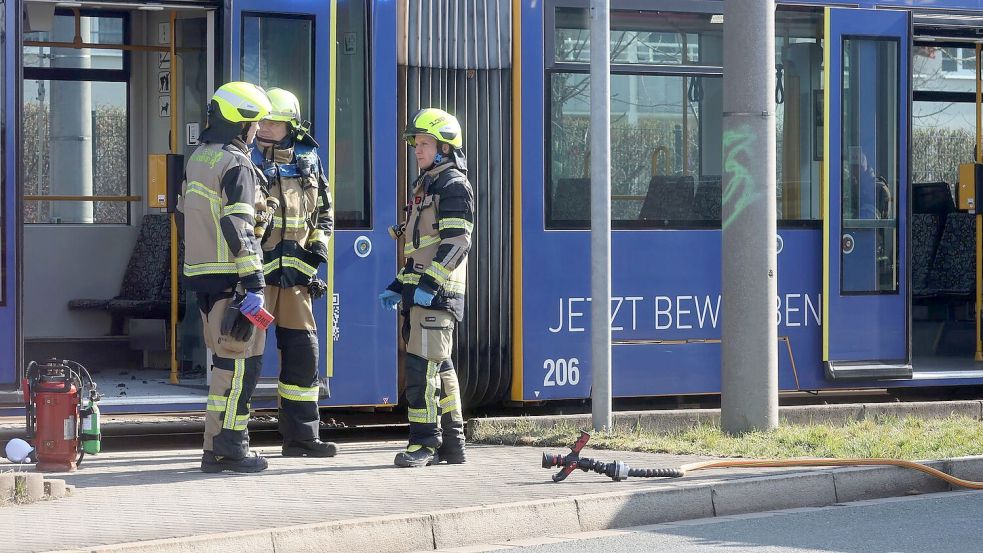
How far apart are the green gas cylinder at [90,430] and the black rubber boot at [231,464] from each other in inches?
24.3

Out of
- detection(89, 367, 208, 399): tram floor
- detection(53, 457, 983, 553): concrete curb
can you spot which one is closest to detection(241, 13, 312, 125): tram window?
detection(89, 367, 208, 399): tram floor

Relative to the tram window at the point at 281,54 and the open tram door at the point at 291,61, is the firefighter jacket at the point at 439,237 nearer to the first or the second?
the open tram door at the point at 291,61

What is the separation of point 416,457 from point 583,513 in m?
1.57

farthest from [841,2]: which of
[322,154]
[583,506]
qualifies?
[583,506]

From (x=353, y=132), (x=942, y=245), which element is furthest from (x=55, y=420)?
(x=942, y=245)

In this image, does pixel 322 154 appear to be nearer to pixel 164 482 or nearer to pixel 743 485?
pixel 164 482

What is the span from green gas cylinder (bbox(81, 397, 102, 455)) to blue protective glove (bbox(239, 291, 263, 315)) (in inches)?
45.6

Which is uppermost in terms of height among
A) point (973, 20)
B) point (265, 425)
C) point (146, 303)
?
point (973, 20)

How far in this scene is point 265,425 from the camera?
1107 centimetres

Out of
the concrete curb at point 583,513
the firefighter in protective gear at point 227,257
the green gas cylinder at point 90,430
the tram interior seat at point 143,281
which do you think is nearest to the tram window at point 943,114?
the concrete curb at point 583,513

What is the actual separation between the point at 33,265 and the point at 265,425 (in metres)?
2.89

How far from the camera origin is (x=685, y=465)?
7.86 meters

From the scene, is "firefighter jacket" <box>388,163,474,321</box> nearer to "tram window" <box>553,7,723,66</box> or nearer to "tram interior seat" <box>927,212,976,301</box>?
"tram window" <box>553,7,723,66</box>

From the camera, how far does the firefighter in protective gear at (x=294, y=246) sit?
328 inches
